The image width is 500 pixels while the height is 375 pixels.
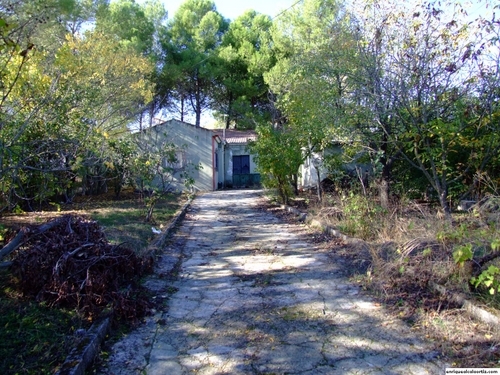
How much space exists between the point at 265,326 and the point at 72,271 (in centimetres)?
209

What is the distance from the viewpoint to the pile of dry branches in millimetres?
4113

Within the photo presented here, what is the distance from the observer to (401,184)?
11031mm

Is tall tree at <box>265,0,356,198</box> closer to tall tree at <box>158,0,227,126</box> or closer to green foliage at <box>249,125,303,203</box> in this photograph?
green foliage at <box>249,125,303,203</box>

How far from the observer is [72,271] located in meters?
4.31

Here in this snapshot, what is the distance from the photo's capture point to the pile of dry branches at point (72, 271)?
162 inches

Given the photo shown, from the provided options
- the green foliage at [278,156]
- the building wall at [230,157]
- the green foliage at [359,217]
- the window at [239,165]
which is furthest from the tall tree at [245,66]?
the green foliage at [359,217]

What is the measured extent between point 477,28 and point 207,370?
6.52m

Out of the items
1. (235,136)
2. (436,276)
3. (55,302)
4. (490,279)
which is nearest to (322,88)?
(436,276)

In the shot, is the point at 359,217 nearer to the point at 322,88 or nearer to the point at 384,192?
the point at 384,192

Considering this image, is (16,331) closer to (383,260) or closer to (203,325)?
(203,325)

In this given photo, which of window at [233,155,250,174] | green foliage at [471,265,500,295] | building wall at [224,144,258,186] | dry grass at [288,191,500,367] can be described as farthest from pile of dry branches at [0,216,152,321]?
window at [233,155,250,174]

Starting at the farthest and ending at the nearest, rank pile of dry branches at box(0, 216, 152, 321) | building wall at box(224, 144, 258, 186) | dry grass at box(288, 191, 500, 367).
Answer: building wall at box(224, 144, 258, 186), pile of dry branches at box(0, 216, 152, 321), dry grass at box(288, 191, 500, 367)

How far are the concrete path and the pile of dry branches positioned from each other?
42 centimetres

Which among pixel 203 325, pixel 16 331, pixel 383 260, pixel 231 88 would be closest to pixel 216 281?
pixel 203 325
